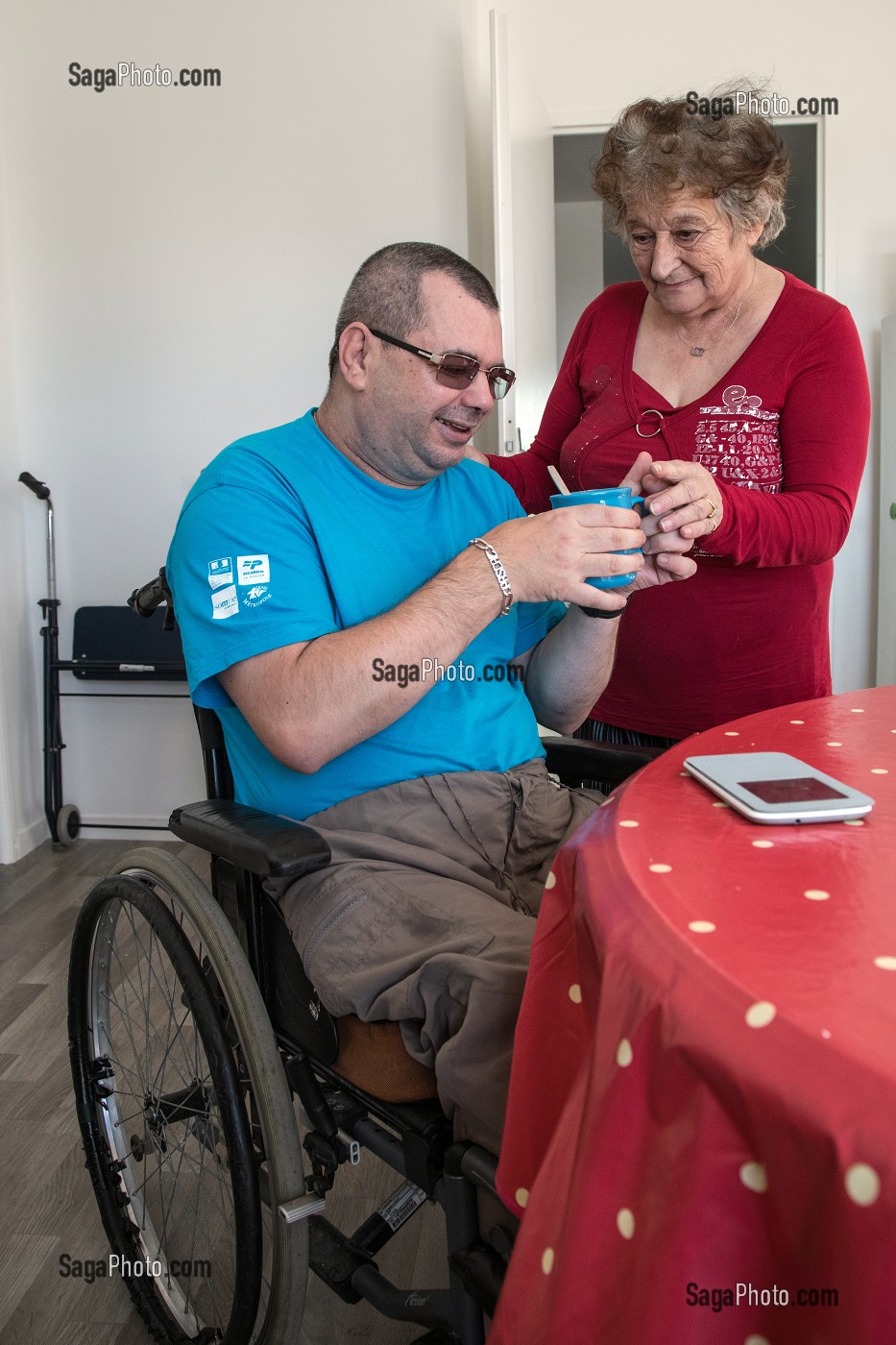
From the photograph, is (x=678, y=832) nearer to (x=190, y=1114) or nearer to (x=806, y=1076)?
(x=806, y=1076)

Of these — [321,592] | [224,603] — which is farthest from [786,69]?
[224,603]

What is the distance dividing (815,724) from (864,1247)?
727mm

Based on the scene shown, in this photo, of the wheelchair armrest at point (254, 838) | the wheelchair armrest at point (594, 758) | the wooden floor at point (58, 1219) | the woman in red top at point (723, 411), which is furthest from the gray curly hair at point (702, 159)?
the wooden floor at point (58, 1219)

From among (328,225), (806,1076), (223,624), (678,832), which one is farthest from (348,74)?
(806,1076)

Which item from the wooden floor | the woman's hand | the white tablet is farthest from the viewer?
the wooden floor

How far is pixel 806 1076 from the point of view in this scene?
1.40ft

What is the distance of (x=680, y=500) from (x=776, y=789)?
1.89 ft

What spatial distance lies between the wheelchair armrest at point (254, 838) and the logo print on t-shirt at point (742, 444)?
885 millimetres

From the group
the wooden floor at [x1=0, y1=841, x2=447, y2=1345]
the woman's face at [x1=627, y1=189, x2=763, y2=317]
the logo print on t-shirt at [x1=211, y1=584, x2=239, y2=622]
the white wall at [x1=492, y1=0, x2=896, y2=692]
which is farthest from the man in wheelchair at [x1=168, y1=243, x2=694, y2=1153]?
the white wall at [x1=492, y1=0, x2=896, y2=692]

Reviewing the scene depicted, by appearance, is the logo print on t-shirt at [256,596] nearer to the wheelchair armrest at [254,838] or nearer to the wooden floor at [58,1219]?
the wheelchair armrest at [254,838]

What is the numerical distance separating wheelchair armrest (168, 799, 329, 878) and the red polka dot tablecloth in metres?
0.36

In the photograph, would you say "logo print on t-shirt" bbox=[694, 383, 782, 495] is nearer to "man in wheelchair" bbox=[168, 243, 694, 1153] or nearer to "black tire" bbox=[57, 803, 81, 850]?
"man in wheelchair" bbox=[168, 243, 694, 1153]

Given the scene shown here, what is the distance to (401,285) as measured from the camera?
134 cm

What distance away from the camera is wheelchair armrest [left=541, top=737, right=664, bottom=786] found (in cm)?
134
